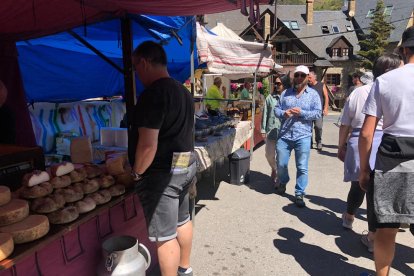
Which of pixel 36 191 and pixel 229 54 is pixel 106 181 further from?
pixel 229 54

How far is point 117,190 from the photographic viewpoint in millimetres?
2553

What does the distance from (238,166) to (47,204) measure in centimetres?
389

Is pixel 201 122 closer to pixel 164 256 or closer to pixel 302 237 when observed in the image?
pixel 302 237

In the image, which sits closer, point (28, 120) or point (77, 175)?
point (77, 175)

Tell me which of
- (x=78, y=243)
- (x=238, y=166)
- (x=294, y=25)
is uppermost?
(x=294, y=25)

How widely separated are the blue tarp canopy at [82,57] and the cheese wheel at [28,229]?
233 cm

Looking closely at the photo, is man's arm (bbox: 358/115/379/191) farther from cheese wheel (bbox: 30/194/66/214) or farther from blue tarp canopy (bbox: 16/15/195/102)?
blue tarp canopy (bbox: 16/15/195/102)

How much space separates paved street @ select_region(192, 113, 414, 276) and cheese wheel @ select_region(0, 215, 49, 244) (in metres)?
1.61

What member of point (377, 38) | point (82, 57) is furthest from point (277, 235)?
point (377, 38)

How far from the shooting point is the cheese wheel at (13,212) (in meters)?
1.85

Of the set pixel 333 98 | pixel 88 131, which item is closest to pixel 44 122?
pixel 88 131

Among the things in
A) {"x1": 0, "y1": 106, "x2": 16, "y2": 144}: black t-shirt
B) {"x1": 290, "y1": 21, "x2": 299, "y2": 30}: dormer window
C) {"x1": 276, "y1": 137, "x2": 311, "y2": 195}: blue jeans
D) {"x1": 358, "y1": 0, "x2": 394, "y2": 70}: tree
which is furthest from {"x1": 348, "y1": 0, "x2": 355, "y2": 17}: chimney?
Answer: {"x1": 0, "y1": 106, "x2": 16, "y2": 144}: black t-shirt

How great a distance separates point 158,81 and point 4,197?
114 centimetres

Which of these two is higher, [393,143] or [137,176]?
[393,143]
